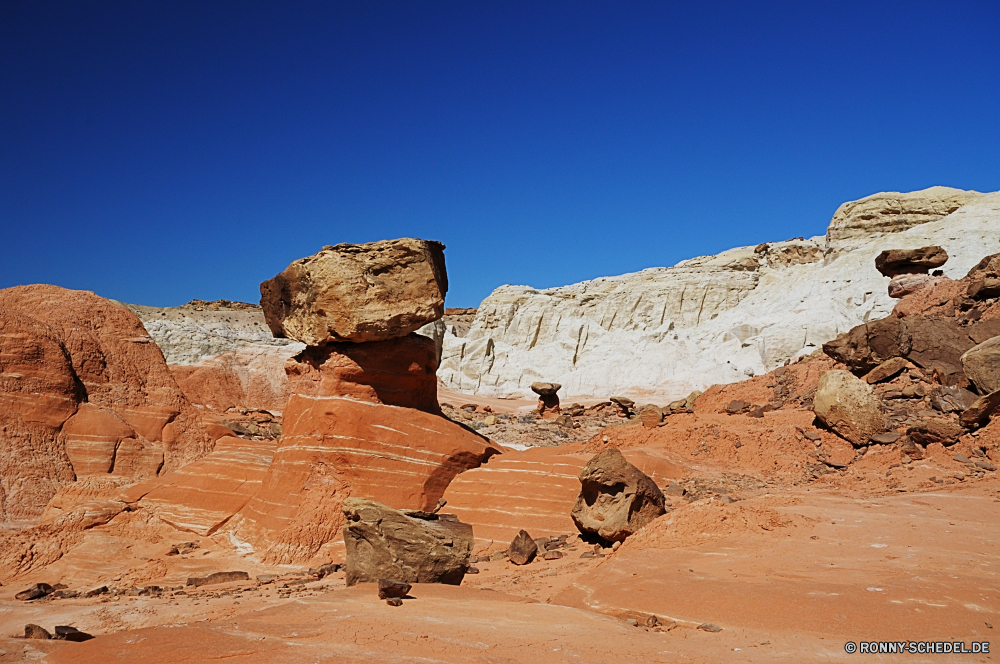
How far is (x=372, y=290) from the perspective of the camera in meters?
9.57

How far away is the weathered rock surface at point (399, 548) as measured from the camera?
6.14 m

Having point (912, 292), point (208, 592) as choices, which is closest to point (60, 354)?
point (208, 592)

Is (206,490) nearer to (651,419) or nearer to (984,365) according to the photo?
(651,419)

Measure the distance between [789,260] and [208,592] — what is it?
139ft

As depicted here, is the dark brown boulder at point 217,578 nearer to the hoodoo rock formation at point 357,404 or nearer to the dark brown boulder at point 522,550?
the hoodoo rock formation at point 357,404

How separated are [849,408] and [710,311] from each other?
30057 millimetres

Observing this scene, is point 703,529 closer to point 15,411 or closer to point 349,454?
point 349,454

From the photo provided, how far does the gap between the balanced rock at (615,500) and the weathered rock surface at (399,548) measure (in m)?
1.86

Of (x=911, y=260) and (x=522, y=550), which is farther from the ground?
(x=911, y=260)

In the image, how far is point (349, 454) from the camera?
933 centimetres

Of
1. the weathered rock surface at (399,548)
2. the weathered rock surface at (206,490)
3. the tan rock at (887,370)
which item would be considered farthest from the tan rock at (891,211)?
the weathered rock surface at (399,548)

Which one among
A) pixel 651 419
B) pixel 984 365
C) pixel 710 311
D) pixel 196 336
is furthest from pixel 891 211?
pixel 196 336

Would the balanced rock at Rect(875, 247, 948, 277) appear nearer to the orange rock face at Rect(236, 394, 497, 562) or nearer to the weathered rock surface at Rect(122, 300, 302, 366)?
the orange rock face at Rect(236, 394, 497, 562)

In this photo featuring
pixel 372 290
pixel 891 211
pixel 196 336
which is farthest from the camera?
pixel 891 211
